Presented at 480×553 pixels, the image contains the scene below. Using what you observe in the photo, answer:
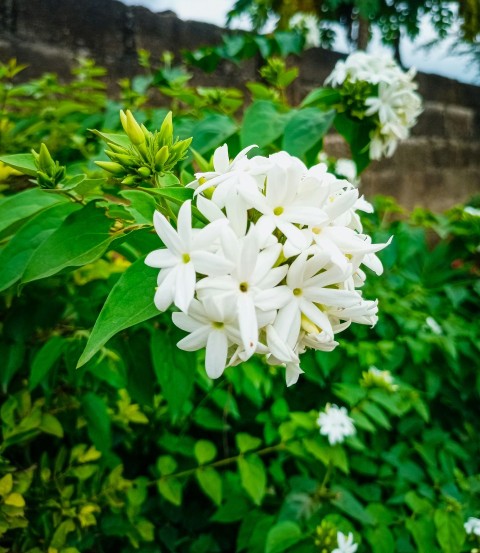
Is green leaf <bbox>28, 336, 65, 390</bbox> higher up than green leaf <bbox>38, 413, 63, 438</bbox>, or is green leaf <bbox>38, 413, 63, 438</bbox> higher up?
green leaf <bbox>28, 336, 65, 390</bbox>

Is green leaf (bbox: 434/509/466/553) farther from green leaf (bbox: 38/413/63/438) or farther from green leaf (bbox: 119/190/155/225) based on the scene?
green leaf (bbox: 119/190/155/225)

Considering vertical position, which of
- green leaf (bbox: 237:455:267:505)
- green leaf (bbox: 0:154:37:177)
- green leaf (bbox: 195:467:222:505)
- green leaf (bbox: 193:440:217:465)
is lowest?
green leaf (bbox: 195:467:222:505)

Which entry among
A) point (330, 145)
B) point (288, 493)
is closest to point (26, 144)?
point (288, 493)

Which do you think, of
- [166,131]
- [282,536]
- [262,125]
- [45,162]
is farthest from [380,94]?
[282,536]

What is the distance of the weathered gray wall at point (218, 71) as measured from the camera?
1.75 metres

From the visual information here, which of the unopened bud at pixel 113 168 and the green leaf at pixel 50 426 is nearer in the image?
the unopened bud at pixel 113 168

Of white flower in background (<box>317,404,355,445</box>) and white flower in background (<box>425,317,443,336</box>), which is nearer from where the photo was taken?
white flower in background (<box>317,404,355,445</box>)

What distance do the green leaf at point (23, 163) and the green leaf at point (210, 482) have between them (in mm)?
758

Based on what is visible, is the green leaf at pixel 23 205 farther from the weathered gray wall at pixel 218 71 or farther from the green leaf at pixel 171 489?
the weathered gray wall at pixel 218 71

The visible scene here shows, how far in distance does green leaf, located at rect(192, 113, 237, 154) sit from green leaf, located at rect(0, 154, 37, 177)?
1.07 feet

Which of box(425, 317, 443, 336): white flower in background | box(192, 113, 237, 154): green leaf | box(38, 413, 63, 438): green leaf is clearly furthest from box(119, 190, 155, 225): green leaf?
box(425, 317, 443, 336): white flower in background

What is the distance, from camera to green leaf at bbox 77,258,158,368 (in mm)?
464

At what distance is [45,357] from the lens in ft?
2.69

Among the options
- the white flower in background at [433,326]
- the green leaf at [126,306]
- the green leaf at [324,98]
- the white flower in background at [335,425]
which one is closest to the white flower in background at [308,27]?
the white flower in background at [433,326]
